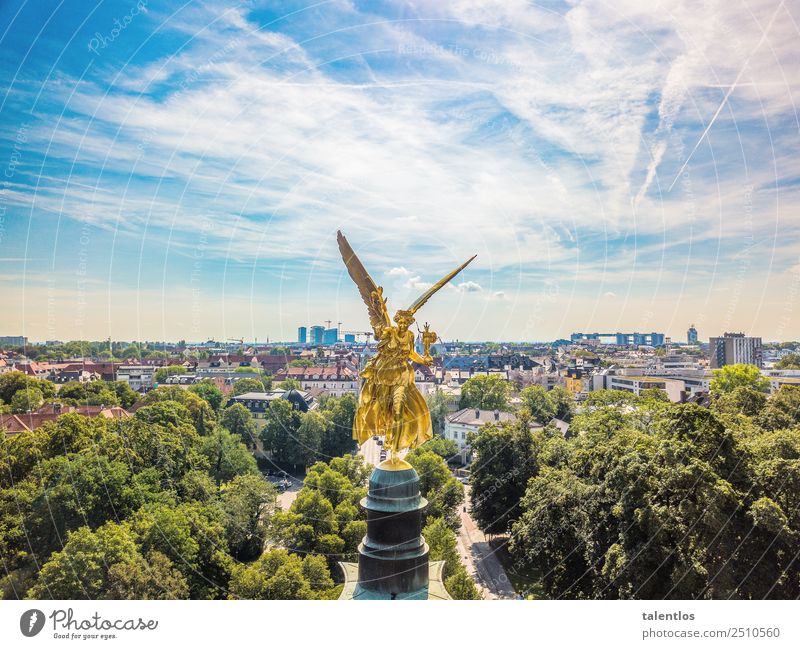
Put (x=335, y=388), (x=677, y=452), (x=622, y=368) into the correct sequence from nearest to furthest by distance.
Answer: (x=677, y=452) → (x=335, y=388) → (x=622, y=368)

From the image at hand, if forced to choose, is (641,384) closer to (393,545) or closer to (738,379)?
(738,379)

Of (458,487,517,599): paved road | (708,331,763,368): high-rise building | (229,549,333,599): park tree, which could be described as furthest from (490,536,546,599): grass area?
(708,331,763,368): high-rise building

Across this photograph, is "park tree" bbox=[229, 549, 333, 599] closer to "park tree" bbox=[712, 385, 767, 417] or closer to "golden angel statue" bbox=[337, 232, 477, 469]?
"golden angel statue" bbox=[337, 232, 477, 469]

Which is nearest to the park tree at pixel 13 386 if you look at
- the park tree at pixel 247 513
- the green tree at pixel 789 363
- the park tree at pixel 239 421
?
the park tree at pixel 239 421
